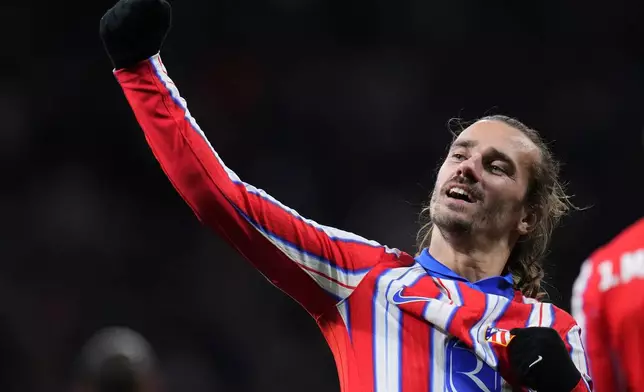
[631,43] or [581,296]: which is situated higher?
[631,43]

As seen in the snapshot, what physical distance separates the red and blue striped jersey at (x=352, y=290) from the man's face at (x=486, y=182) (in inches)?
9.1

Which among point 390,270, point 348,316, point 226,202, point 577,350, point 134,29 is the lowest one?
point 577,350

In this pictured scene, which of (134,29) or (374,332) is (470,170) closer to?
(374,332)

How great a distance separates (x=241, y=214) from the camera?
232cm

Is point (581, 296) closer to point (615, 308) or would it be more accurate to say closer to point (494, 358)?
point (615, 308)

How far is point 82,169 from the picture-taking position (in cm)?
641

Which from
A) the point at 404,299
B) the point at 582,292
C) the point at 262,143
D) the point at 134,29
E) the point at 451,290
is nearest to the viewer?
the point at 582,292

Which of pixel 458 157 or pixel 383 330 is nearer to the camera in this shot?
pixel 383 330

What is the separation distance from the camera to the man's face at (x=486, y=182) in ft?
8.82

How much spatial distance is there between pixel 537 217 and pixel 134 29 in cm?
136

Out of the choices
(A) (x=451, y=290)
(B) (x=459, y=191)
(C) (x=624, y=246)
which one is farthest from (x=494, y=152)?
(C) (x=624, y=246)

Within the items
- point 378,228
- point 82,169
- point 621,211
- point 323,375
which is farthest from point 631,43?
point 82,169

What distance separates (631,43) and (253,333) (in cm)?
385

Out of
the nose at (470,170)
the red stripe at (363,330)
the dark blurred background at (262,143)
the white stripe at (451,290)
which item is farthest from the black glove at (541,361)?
the dark blurred background at (262,143)
